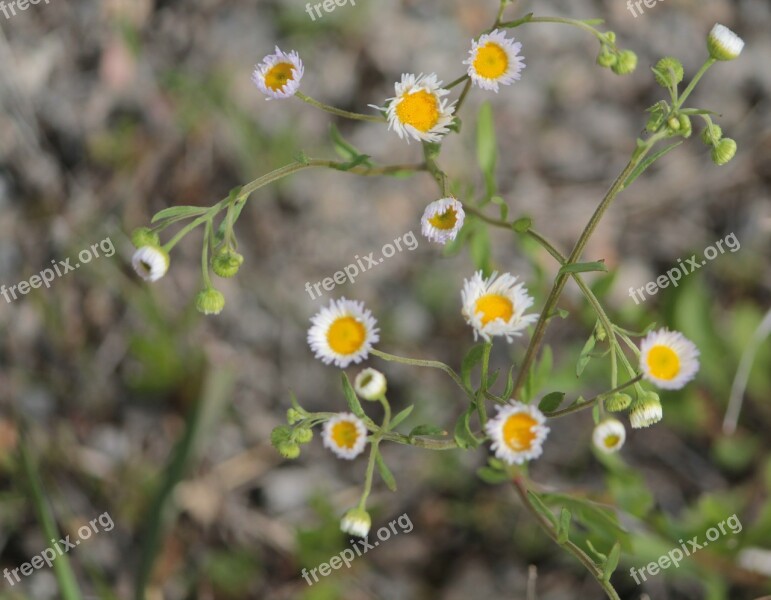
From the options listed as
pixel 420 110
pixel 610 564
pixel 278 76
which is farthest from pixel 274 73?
pixel 610 564

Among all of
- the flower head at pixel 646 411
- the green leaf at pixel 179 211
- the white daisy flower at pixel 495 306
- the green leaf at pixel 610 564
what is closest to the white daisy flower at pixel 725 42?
the white daisy flower at pixel 495 306

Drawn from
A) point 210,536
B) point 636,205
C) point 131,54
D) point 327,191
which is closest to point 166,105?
point 131,54

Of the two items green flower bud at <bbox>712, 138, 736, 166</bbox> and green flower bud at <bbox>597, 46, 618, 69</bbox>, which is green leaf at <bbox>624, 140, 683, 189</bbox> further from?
green flower bud at <bbox>597, 46, 618, 69</bbox>

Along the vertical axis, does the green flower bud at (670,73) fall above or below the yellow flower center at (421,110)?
below

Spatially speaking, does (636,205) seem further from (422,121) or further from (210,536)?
(210,536)
